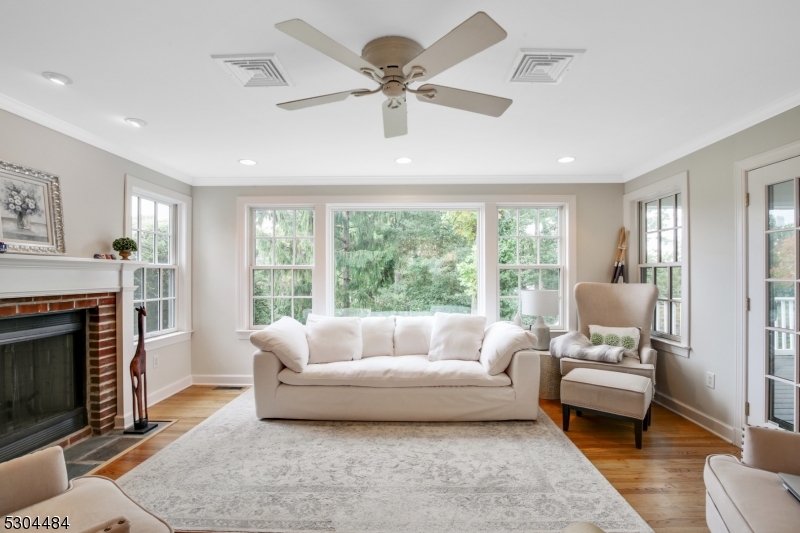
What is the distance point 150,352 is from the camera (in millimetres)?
3795

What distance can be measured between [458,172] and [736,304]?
2584 mm

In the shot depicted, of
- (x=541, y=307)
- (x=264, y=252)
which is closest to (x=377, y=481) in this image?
(x=541, y=307)

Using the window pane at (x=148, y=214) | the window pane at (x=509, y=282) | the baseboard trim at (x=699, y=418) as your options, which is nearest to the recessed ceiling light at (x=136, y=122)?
the window pane at (x=148, y=214)

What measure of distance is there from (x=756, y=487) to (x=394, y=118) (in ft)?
7.13

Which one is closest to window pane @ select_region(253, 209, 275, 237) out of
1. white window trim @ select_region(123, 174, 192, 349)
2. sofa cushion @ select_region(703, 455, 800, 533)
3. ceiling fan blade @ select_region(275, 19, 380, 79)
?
white window trim @ select_region(123, 174, 192, 349)

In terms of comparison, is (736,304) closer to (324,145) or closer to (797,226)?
(797,226)

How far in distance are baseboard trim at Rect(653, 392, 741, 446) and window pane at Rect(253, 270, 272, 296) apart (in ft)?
13.6

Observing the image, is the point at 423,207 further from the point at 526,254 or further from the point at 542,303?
the point at 542,303

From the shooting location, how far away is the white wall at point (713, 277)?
2930 mm

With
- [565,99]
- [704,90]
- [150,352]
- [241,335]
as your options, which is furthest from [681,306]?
[150,352]

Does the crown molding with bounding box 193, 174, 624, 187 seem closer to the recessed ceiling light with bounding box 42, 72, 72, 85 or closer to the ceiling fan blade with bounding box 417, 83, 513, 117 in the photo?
the recessed ceiling light with bounding box 42, 72, 72, 85

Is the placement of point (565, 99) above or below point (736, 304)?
above

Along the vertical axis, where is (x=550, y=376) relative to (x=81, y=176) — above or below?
below

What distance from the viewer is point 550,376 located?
386 centimetres
